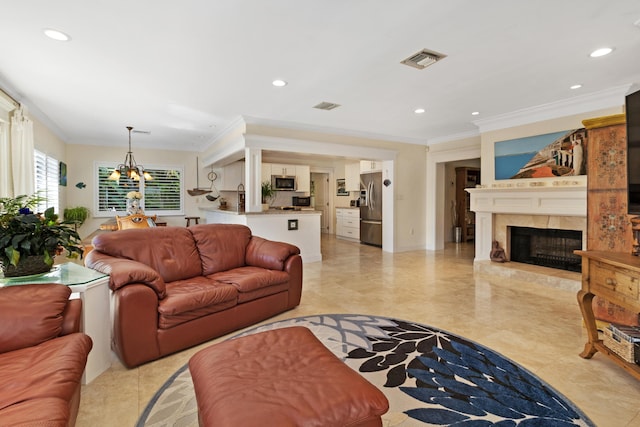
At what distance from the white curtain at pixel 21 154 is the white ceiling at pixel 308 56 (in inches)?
15.4

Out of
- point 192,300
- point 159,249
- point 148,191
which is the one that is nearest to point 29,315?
point 192,300

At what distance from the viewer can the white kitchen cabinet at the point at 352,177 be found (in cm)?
844

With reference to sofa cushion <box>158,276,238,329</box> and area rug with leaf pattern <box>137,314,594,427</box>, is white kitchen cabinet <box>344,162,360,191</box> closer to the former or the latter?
area rug with leaf pattern <box>137,314,594,427</box>

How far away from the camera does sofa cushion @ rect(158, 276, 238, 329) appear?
7.59 ft

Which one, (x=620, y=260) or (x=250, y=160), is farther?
(x=250, y=160)

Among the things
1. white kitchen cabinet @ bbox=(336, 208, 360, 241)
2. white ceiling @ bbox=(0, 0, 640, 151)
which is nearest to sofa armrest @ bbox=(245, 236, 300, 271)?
white ceiling @ bbox=(0, 0, 640, 151)

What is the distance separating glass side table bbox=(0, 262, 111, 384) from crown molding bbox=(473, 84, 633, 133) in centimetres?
554

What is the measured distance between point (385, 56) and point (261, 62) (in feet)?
3.89

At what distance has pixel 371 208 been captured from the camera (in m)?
7.56

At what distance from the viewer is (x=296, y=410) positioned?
116 centimetres

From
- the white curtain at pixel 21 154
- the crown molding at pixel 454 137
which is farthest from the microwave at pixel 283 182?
the white curtain at pixel 21 154

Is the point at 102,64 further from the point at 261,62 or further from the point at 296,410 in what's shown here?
the point at 296,410

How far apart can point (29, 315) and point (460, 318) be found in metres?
3.23

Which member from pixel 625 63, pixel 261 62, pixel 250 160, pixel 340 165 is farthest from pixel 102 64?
pixel 340 165
